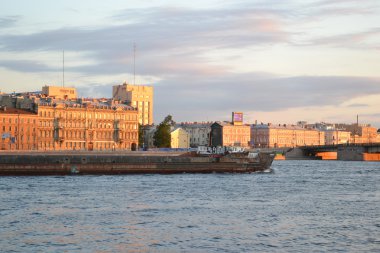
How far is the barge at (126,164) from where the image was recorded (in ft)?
267

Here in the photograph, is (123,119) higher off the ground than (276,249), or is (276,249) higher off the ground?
(123,119)

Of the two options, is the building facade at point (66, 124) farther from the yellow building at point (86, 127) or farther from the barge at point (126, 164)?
the barge at point (126, 164)

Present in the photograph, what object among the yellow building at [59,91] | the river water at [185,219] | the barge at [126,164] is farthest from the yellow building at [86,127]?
the river water at [185,219]

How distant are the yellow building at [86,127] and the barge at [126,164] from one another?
51.5 m

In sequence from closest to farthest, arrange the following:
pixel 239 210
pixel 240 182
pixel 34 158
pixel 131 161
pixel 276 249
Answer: pixel 276 249 → pixel 239 210 → pixel 240 182 → pixel 34 158 → pixel 131 161

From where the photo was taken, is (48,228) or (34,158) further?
(34,158)

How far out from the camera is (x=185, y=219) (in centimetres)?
4119

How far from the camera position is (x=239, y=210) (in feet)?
151

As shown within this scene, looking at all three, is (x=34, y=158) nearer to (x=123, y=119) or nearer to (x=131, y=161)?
(x=131, y=161)

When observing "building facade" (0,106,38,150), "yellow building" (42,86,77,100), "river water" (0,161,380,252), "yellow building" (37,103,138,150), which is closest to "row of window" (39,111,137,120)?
"yellow building" (37,103,138,150)

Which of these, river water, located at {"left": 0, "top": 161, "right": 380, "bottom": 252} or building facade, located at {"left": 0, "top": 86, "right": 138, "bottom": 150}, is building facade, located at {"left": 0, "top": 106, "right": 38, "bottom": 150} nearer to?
building facade, located at {"left": 0, "top": 86, "right": 138, "bottom": 150}

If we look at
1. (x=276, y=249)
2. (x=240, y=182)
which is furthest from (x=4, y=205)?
(x=240, y=182)

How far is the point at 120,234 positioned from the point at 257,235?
6014 millimetres

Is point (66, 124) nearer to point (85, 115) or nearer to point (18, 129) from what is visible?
point (85, 115)
